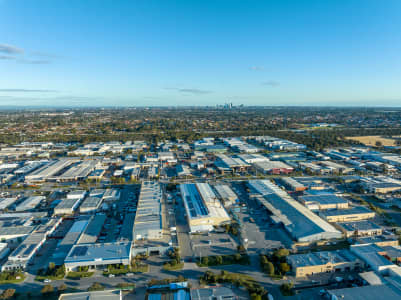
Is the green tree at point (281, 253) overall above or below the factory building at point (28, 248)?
above

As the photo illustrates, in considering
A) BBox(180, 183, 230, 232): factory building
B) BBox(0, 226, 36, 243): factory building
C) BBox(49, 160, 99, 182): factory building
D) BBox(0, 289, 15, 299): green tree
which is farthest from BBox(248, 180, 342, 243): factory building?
BBox(49, 160, 99, 182): factory building

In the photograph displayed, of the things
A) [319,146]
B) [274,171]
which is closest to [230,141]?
[319,146]

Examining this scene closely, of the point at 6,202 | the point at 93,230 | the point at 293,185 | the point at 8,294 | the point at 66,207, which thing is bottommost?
the point at 8,294

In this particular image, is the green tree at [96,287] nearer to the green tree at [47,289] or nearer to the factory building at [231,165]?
the green tree at [47,289]

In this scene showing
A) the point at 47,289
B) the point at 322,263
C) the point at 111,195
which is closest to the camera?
the point at 47,289

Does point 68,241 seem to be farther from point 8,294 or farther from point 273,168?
point 273,168

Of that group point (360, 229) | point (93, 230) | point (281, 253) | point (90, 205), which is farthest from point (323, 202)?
point (90, 205)

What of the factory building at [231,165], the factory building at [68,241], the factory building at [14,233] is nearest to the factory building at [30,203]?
the factory building at [14,233]
